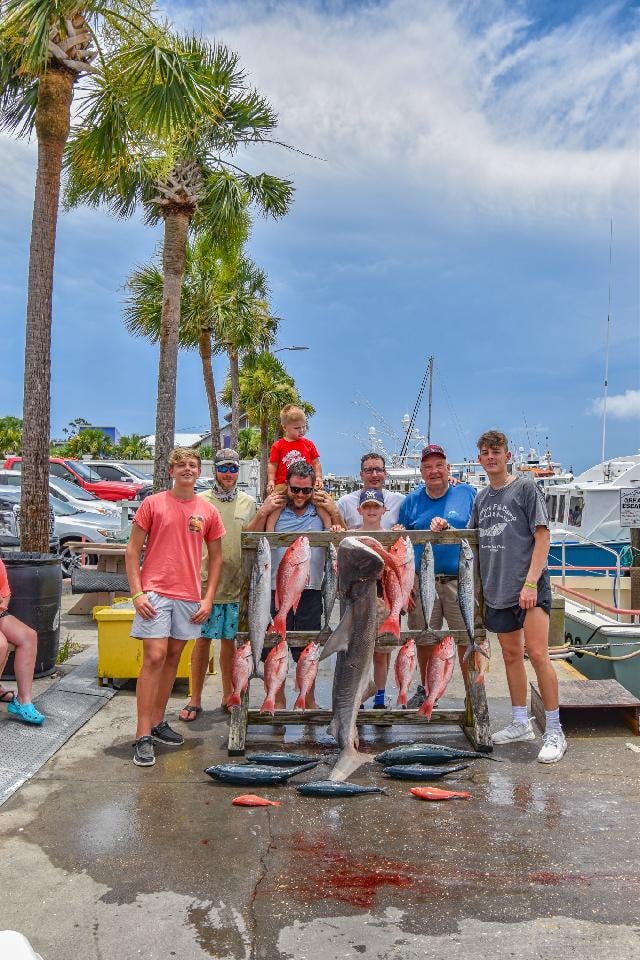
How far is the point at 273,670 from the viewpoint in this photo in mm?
4961

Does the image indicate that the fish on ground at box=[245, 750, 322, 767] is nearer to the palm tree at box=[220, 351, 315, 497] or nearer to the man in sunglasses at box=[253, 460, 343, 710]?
the man in sunglasses at box=[253, 460, 343, 710]

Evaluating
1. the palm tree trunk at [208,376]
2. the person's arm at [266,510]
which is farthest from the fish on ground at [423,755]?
the palm tree trunk at [208,376]

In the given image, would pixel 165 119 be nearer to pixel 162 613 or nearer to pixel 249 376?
pixel 162 613

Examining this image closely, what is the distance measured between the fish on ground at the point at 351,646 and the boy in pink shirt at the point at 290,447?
2070mm

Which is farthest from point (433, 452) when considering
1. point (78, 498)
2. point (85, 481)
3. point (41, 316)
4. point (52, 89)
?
point (85, 481)

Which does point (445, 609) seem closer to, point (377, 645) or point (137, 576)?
point (377, 645)

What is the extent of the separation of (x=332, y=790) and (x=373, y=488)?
239cm

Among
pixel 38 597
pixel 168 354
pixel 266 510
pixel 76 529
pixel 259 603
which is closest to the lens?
pixel 259 603

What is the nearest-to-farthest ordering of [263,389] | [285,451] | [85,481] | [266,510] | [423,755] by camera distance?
[423,755]
[266,510]
[285,451]
[85,481]
[263,389]

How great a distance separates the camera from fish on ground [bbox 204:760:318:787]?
14.5ft

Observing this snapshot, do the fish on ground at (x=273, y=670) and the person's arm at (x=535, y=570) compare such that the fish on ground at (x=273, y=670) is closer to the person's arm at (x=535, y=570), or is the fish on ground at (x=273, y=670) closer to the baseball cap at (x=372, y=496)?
the baseball cap at (x=372, y=496)

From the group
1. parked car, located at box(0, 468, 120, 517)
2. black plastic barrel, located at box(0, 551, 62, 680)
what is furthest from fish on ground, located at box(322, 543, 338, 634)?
parked car, located at box(0, 468, 120, 517)

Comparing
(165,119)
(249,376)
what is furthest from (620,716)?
(249,376)

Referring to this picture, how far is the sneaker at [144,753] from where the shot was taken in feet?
15.6
